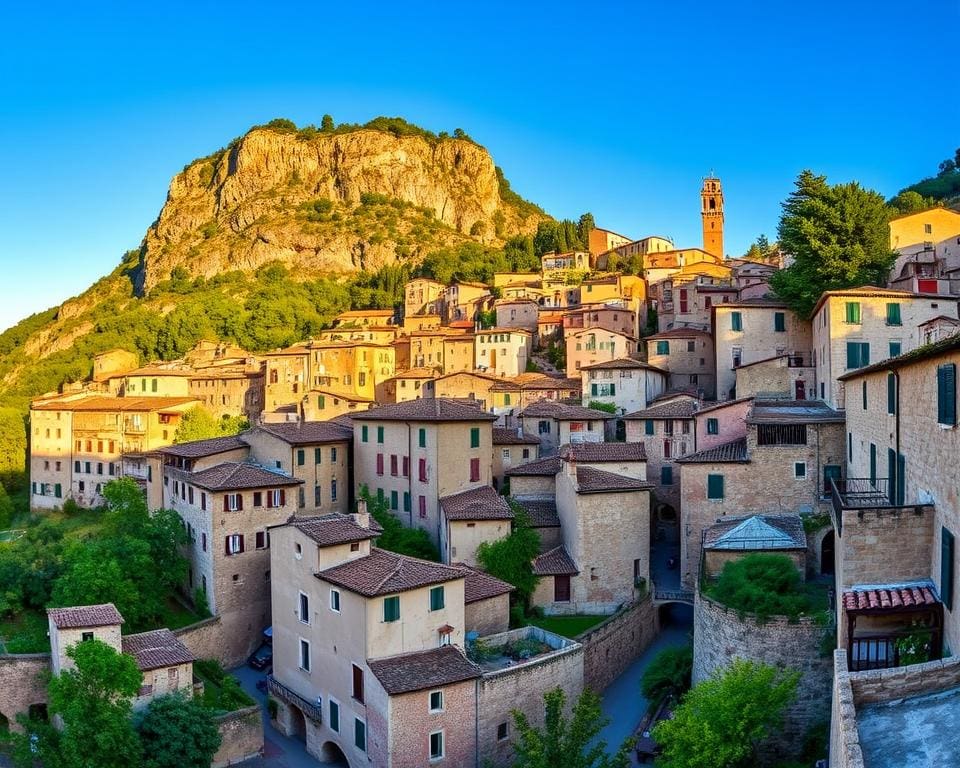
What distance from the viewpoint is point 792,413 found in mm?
34812

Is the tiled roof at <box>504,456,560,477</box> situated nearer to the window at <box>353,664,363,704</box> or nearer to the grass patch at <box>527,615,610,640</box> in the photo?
the grass patch at <box>527,615,610,640</box>

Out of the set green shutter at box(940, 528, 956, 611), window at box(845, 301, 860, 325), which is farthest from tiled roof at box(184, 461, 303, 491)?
green shutter at box(940, 528, 956, 611)

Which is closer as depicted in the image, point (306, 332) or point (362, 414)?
point (362, 414)

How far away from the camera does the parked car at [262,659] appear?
34.1 metres

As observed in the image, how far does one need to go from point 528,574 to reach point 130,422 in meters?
38.6

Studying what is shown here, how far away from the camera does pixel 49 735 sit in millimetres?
26875

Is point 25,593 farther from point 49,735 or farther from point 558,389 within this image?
point 558,389

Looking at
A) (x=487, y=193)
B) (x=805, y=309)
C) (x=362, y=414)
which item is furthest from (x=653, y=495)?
(x=487, y=193)

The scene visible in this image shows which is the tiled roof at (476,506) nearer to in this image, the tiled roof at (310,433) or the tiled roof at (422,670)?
the tiled roof at (310,433)

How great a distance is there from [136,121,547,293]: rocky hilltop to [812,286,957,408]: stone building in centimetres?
9930

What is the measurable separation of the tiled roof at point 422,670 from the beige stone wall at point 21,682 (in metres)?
13.1

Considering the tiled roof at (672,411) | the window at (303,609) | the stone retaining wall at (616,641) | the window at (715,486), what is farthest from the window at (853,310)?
the window at (303,609)

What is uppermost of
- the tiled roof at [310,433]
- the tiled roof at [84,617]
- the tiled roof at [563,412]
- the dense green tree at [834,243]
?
the dense green tree at [834,243]

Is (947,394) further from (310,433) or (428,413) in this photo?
(310,433)
